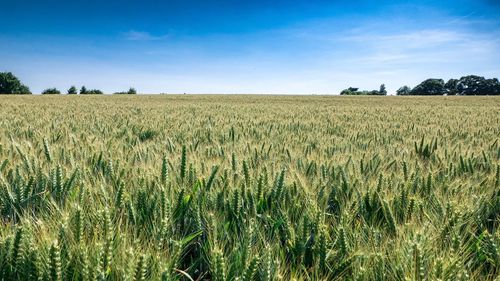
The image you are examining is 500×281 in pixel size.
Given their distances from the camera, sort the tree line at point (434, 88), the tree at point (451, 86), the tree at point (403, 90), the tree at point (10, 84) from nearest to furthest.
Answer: the tree line at point (434, 88)
the tree at point (10, 84)
the tree at point (451, 86)
the tree at point (403, 90)

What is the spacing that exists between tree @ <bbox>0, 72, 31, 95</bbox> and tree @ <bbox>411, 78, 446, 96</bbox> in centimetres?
10424

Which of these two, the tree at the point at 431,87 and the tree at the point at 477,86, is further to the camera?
the tree at the point at 431,87

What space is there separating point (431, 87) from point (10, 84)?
10914cm

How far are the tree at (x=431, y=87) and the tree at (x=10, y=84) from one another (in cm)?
10424

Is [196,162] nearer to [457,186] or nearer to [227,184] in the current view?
[227,184]

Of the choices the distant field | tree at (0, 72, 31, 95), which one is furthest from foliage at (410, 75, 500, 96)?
tree at (0, 72, 31, 95)

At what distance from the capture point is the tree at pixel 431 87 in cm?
8669

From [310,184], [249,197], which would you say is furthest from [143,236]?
[310,184]

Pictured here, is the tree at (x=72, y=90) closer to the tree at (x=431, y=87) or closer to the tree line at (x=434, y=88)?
the tree line at (x=434, y=88)

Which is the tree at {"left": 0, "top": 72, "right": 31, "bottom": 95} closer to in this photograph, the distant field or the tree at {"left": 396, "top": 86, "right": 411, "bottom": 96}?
the distant field

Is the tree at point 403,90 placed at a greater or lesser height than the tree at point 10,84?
lesser

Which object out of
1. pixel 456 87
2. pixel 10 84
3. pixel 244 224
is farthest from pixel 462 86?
pixel 10 84

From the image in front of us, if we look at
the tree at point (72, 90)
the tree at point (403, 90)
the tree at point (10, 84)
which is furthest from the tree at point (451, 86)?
the tree at point (10, 84)

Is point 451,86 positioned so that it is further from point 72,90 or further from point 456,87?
point 72,90
